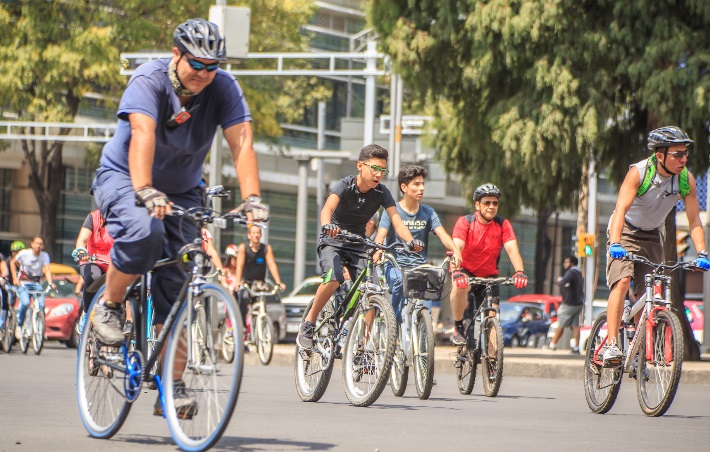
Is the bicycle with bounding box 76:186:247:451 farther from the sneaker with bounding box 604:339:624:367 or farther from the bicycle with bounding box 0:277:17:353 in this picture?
the bicycle with bounding box 0:277:17:353

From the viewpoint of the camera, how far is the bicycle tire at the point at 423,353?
11.2 metres

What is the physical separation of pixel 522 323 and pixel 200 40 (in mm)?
31056

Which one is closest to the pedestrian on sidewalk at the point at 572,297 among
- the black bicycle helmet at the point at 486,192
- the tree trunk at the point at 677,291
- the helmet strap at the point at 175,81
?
the tree trunk at the point at 677,291

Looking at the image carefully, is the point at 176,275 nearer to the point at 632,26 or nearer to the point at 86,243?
the point at 86,243

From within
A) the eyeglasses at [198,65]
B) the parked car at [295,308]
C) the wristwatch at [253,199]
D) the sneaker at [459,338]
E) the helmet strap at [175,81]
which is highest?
the eyeglasses at [198,65]

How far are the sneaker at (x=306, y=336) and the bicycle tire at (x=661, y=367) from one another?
7.49ft

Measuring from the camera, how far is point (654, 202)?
1038cm

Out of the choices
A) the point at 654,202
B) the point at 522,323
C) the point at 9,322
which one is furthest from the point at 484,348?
the point at 522,323

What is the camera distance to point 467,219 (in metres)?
Answer: 13.1

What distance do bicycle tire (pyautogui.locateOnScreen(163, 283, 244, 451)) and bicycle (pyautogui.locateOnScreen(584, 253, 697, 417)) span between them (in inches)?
167

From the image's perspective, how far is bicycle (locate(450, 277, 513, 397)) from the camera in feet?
40.6

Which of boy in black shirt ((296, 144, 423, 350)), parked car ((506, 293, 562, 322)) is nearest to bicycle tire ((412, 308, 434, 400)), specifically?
boy in black shirt ((296, 144, 423, 350))

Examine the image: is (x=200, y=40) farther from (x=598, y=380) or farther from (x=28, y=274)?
(x=28, y=274)

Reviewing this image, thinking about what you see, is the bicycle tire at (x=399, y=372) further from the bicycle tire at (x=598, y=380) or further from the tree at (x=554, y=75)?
the tree at (x=554, y=75)
